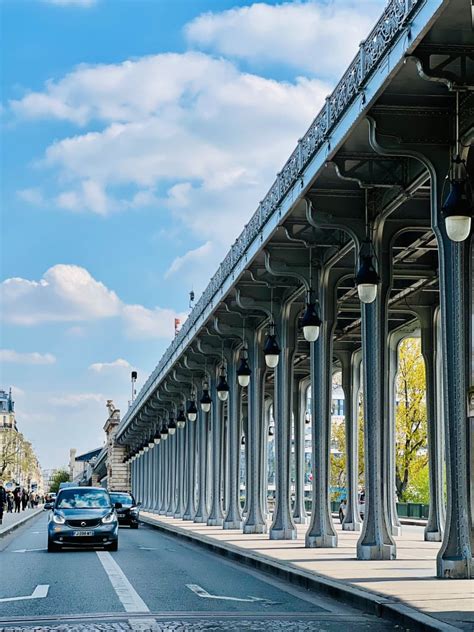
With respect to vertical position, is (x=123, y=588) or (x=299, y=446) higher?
(x=299, y=446)

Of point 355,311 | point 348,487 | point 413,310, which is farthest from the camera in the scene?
point 348,487

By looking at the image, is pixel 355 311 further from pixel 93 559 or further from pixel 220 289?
pixel 93 559

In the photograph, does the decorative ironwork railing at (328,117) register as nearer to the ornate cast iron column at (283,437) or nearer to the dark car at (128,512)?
the ornate cast iron column at (283,437)

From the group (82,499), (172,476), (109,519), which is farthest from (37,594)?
(172,476)

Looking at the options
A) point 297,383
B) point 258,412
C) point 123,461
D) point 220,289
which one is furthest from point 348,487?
point 123,461

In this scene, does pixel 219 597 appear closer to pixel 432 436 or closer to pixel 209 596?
pixel 209 596

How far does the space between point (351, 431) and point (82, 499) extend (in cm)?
1330

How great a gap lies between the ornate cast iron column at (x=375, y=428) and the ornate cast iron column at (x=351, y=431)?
18.8 m

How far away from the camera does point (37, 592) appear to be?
709 inches

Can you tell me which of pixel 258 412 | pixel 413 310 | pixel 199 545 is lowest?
pixel 199 545

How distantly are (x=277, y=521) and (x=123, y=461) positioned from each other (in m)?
118

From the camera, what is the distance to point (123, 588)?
1850 centimetres

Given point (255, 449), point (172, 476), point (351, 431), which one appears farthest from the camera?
point (172, 476)

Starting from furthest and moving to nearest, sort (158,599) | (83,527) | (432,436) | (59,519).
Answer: (432,436)
(59,519)
(83,527)
(158,599)
